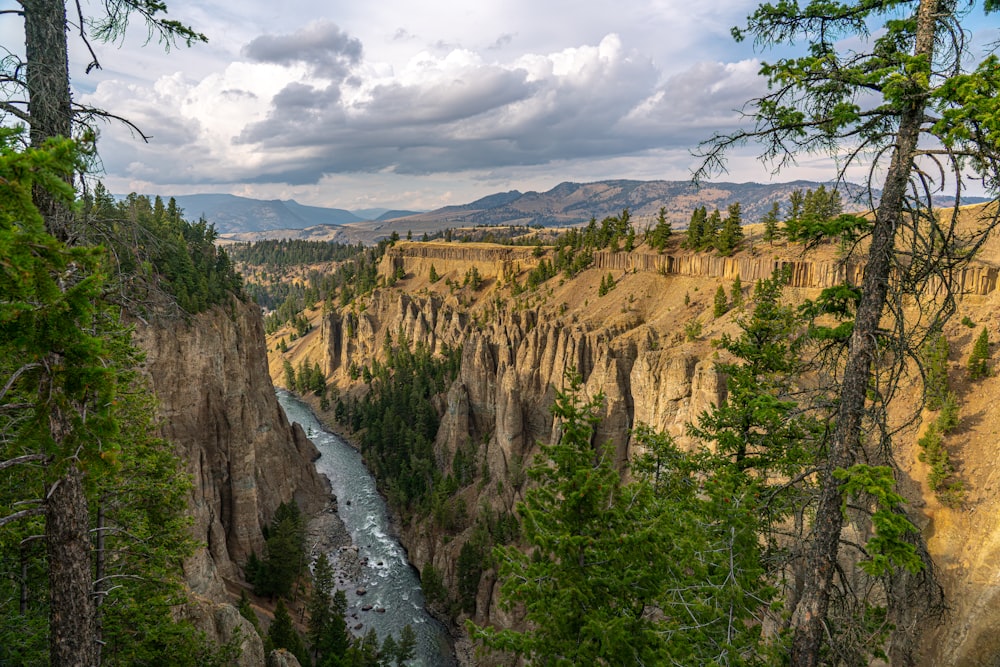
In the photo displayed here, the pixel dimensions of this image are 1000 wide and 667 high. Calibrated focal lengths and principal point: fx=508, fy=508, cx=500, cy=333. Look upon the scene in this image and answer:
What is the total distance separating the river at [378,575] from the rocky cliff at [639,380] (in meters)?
2.80

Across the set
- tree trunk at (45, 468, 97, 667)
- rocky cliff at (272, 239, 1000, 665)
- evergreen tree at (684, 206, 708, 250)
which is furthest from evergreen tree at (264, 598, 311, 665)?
evergreen tree at (684, 206, 708, 250)

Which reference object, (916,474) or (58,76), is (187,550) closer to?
Answer: (58,76)

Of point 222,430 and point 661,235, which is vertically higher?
point 661,235

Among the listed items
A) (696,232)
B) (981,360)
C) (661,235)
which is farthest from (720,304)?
(661,235)

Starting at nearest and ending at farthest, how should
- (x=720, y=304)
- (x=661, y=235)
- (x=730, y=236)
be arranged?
(x=720, y=304), (x=730, y=236), (x=661, y=235)

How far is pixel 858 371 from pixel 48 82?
12.4 metres

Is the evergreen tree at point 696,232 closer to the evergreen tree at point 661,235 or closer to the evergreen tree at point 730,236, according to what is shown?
the evergreen tree at point 730,236

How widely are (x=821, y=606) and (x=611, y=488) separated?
13.2 ft

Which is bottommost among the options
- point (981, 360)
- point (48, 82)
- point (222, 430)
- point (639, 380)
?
point (222, 430)

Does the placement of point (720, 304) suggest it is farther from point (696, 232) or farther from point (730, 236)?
point (696, 232)

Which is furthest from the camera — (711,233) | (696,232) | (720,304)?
(696,232)

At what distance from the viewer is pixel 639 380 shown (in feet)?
131

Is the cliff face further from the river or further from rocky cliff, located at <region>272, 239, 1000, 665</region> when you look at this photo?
rocky cliff, located at <region>272, 239, 1000, 665</region>

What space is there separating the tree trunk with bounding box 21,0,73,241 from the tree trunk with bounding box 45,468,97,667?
362 centimetres
